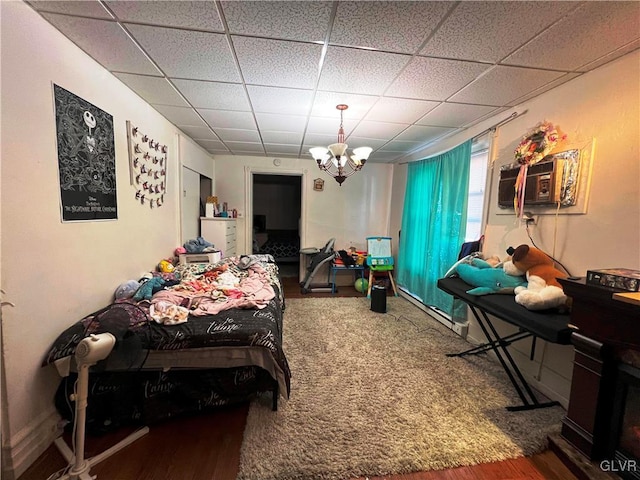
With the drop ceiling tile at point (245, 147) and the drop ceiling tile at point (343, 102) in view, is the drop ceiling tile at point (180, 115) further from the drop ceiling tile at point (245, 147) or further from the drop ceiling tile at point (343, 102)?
the drop ceiling tile at point (343, 102)

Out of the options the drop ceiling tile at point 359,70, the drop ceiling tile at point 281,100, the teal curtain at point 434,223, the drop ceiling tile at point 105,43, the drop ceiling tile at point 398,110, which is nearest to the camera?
the drop ceiling tile at point 105,43

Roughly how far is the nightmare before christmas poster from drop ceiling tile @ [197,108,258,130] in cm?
99

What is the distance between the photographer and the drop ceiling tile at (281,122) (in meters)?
2.77

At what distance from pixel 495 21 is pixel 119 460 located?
3.04 meters

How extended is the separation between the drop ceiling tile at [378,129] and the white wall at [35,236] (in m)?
2.36

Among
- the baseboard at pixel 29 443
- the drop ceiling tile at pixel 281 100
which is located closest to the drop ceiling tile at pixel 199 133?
the drop ceiling tile at pixel 281 100

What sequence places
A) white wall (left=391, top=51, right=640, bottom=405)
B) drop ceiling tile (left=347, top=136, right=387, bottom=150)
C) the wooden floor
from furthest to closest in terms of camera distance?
1. drop ceiling tile (left=347, top=136, right=387, bottom=150)
2. white wall (left=391, top=51, right=640, bottom=405)
3. the wooden floor

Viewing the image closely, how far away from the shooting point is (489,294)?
203cm

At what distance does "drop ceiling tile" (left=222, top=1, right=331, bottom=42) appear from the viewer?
4.18 feet

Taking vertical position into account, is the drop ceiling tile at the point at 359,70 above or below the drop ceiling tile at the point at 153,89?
above

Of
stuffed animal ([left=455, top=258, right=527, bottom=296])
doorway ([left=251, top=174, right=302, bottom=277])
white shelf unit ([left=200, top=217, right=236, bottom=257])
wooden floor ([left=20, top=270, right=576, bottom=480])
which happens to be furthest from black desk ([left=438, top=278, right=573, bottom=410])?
doorway ([left=251, top=174, right=302, bottom=277])

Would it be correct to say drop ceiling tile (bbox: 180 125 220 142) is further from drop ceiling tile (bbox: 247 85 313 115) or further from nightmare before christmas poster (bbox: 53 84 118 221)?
nightmare before christmas poster (bbox: 53 84 118 221)

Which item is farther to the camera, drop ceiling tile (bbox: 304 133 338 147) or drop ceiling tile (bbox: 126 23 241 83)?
drop ceiling tile (bbox: 304 133 338 147)

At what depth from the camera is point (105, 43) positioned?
1610mm
